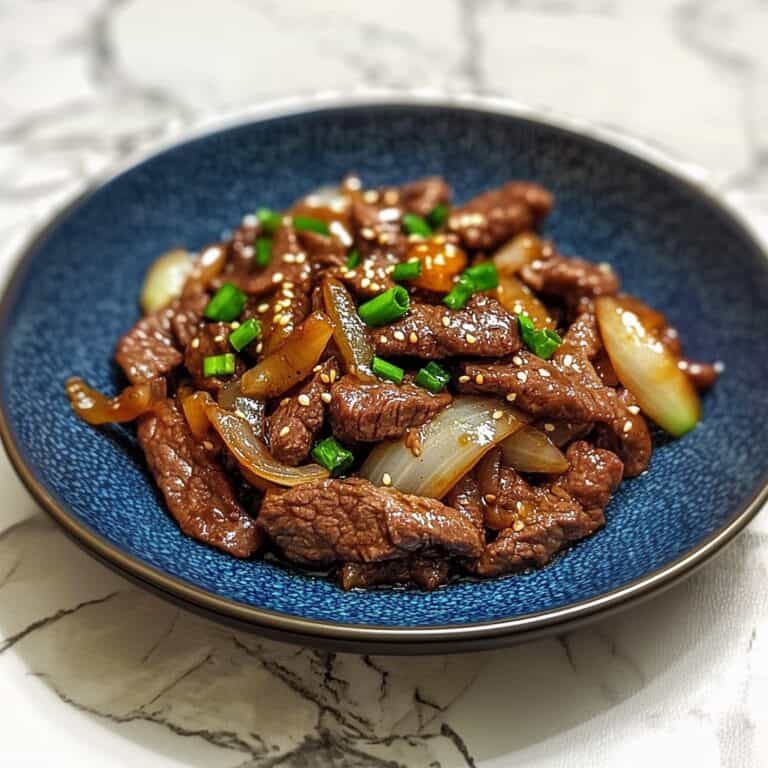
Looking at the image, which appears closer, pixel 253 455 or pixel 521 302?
pixel 253 455

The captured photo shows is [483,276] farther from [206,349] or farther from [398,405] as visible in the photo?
[206,349]

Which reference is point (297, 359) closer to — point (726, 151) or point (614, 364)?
point (614, 364)

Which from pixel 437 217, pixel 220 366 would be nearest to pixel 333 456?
pixel 220 366

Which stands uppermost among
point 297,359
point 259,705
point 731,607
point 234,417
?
point 297,359

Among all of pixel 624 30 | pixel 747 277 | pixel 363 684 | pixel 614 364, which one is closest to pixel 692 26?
pixel 624 30

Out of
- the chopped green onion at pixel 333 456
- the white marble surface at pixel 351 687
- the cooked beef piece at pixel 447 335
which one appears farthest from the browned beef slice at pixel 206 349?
the white marble surface at pixel 351 687

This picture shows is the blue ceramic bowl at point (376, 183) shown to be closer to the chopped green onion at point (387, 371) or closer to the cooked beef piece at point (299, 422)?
the cooked beef piece at point (299, 422)
